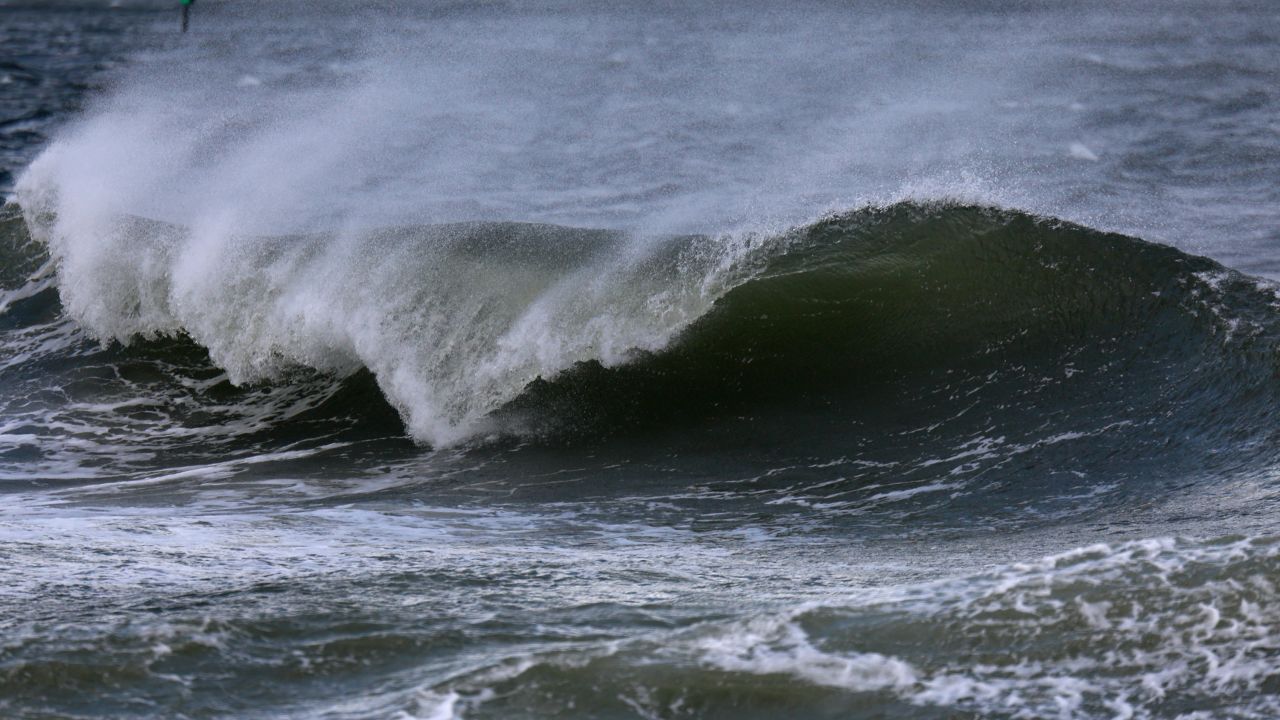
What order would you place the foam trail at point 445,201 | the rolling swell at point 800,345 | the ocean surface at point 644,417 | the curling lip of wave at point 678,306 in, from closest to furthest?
the ocean surface at point 644,417, the rolling swell at point 800,345, the curling lip of wave at point 678,306, the foam trail at point 445,201

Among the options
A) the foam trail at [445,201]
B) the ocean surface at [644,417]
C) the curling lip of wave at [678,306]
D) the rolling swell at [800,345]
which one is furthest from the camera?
the foam trail at [445,201]

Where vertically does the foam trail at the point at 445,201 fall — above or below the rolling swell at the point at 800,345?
above

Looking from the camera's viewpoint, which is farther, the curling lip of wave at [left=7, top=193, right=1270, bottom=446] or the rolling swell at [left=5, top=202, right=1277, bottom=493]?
the curling lip of wave at [left=7, top=193, right=1270, bottom=446]

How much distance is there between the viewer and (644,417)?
937 cm

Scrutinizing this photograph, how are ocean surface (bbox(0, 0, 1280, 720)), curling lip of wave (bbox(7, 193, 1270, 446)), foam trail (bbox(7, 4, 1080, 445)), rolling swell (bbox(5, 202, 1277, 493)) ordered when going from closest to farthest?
1. ocean surface (bbox(0, 0, 1280, 720))
2. rolling swell (bbox(5, 202, 1277, 493))
3. curling lip of wave (bbox(7, 193, 1270, 446))
4. foam trail (bbox(7, 4, 1080, 445))

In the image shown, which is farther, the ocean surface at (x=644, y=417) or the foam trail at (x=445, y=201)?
the foam trail at (x=445, y=201)

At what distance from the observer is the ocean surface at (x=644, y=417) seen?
4.50m

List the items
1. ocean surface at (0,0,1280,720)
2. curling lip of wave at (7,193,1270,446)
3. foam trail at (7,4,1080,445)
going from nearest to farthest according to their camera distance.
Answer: ocean surface at (0,0,1280,720) < curling lip of wave at (7,193,1270,446) < foam trail at (7,4,1080,445)

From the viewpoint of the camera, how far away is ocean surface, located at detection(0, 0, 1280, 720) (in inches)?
177

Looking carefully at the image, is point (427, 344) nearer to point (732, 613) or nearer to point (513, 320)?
point (513, 320)

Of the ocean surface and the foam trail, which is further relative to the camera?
the foam trail

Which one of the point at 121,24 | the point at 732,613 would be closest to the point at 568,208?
the point at 732,613

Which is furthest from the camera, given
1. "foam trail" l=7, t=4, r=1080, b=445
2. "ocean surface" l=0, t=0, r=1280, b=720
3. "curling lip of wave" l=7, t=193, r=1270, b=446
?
"foam trail" l=7, t=4, r=1080, b=445

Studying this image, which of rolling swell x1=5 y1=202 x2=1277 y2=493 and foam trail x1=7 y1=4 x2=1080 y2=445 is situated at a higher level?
foam trail x1=7 y1=4 x2=1080 y2=445
